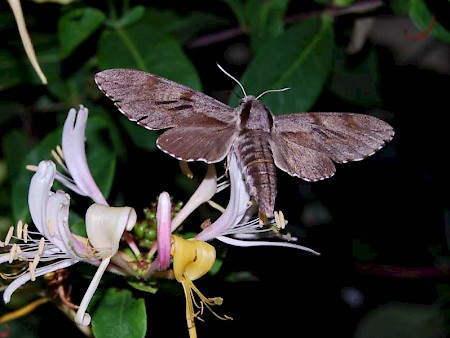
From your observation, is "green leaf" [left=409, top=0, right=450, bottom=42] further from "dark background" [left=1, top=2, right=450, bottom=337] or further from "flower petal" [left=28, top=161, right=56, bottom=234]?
"flower petal" [left=28, top=161, right=56, bottom=234]

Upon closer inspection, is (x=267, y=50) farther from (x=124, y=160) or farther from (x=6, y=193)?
(x=6, y=193)

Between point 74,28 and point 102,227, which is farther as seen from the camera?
point 74,28

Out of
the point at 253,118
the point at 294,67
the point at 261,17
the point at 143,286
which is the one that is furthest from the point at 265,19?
the point at 143,286

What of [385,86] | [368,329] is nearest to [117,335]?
[385,86]

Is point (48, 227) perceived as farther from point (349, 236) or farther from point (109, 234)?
point (349, 236)

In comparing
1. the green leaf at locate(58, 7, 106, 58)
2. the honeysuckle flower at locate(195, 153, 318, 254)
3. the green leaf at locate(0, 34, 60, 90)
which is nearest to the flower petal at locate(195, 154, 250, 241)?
the honeysuckle flower at locate(195, 153, 318, 254)

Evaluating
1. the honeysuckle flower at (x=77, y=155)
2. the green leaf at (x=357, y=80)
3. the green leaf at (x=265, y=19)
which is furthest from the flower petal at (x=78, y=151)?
the green leaf at (x=357, y=80)
